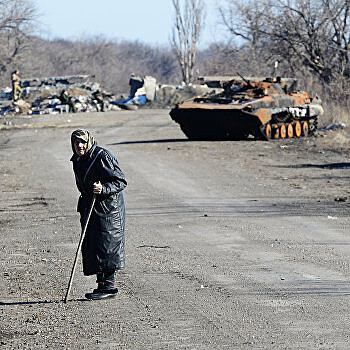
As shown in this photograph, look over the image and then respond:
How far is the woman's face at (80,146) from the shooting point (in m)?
6.86

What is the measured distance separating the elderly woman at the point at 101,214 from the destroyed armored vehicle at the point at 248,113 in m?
16.7

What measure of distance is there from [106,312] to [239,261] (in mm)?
2308

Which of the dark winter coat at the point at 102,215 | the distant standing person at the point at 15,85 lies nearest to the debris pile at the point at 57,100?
the distant standing person at the point at 15,85

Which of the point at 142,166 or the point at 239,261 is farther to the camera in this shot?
the point at 142,166

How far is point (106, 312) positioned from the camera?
6531mm

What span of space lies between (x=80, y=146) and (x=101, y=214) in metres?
0.60

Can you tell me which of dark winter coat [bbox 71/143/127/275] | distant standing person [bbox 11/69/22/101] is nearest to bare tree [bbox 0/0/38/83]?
distant standing person [bbox 11/69/22/101]

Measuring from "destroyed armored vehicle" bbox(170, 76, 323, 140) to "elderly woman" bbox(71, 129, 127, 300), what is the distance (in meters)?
16.7

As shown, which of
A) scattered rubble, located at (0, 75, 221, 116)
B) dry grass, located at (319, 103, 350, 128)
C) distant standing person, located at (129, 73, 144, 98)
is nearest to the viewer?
dry grass, located at (319, 103, 350, 128)

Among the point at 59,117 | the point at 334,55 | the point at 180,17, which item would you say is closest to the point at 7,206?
the point at 334,55

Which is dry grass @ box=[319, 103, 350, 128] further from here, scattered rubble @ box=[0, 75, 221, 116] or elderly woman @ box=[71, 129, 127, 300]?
elderly woman @ box=[71, 129, 127, 300]

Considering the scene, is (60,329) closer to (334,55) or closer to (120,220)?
(120,220)

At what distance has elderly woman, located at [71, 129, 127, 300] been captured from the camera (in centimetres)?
689

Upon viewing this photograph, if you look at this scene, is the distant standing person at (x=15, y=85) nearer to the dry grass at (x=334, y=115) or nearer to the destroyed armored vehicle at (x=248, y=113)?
the dry grass at (x=334, y=115)
